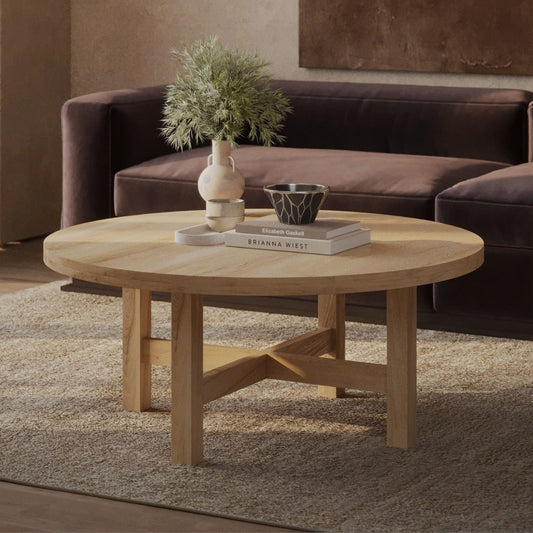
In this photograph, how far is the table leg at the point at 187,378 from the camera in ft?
8.17

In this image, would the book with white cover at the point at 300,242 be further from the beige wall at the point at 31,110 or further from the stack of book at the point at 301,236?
the beige wall at the point at 31,110

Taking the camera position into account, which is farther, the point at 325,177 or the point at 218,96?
the point at 325,177

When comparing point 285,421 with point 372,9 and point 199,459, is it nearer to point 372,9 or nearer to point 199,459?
point 199,459

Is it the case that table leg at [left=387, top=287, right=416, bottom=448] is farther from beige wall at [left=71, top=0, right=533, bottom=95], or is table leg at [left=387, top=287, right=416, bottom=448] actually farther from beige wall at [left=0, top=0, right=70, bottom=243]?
beige wall at [left=0, top=0, right=70, bottom=243]

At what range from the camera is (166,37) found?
5.15 metres

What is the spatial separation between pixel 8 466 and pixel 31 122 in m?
2.87

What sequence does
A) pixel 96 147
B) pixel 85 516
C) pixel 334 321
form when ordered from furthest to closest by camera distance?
pixel 96 147, pixel 334 321, pixel 85 516

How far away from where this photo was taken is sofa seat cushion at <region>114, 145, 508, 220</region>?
3.68 m

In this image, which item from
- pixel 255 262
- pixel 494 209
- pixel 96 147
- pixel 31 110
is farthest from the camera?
pixel 31 110

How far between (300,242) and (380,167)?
54.4 inches

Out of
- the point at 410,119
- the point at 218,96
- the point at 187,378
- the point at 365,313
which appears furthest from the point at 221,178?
the point at 410,119

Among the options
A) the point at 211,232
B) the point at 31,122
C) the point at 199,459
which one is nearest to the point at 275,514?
the point at 199,459

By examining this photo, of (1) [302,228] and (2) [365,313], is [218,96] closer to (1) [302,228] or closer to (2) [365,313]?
(1) [302,228]

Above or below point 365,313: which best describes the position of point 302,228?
above
